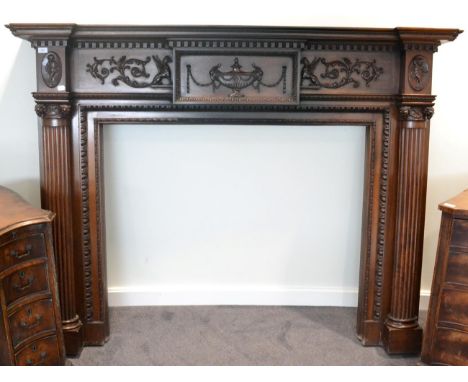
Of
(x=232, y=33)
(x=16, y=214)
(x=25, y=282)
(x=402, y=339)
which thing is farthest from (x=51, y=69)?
(x=402, y=339)

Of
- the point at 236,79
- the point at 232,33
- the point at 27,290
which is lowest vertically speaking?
the point at 27,290

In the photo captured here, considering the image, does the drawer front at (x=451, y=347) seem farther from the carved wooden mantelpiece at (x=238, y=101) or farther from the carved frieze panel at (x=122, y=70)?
the carved frieze panel at (x=122, y=70)

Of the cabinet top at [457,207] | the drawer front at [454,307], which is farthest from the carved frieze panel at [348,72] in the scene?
the drawer front at [454,307]

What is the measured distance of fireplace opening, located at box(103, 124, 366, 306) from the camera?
2832 millimetres

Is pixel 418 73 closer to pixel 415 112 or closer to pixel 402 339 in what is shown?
pixel 415 112

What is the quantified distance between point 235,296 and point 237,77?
1260 millimetres

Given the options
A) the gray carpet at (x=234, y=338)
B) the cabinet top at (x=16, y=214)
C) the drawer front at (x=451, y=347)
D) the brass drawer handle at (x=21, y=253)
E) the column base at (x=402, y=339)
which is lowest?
the gray carpet at (x=234, y=338)

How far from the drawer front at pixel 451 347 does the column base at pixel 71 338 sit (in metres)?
1.57

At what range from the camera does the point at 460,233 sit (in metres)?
2.12

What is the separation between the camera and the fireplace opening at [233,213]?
2.83 m

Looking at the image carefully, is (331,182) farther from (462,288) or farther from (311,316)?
(462,288)

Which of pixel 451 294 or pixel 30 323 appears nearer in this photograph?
pixel 30 323

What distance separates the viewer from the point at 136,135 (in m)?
2.81

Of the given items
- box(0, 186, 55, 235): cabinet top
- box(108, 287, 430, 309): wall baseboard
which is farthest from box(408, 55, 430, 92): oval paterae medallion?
box(0, 186, 55, 235): cabinet top
